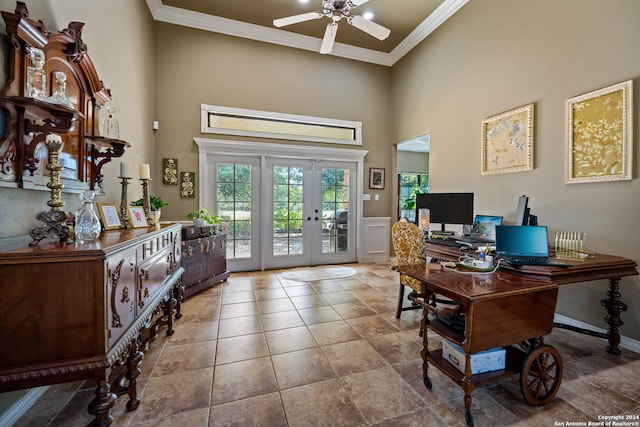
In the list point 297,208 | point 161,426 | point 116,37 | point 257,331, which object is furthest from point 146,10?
point 161,426

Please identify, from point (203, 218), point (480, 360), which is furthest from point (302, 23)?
point (480, 360)

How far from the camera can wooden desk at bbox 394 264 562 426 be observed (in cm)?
144

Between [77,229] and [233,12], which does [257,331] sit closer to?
[77,229]

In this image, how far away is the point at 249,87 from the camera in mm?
4641

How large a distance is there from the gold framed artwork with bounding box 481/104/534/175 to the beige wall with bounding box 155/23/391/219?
7.55 ft

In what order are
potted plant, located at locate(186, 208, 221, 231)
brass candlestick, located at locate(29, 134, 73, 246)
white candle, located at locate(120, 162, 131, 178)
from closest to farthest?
brass candlestick, located at locate(29, 134, 73, 246), white candle, located at locate(120, 162, 131, 178), potted plant, located at locate(186, 208, 221, 231)

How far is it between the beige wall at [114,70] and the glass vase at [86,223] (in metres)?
0.33

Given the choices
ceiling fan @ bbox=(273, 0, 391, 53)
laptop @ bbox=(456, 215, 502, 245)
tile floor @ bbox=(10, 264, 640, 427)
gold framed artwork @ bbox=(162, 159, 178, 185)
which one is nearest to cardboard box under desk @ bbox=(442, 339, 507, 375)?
tile floor @ bbox=(10, 264, 640, 427)

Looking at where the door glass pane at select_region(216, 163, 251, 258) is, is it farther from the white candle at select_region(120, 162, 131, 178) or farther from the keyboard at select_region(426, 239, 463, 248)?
the keyboard at select_region(426, 239, 463, 248)

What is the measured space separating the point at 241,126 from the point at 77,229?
11.8 feet

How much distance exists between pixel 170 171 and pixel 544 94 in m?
5.01

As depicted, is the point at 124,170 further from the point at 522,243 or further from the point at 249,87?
the point at 249,87

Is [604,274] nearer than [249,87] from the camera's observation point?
Yes

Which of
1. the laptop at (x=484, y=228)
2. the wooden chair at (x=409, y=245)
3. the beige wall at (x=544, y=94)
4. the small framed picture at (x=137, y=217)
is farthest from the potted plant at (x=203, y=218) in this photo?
the beige wall at (x=544, y=94)
